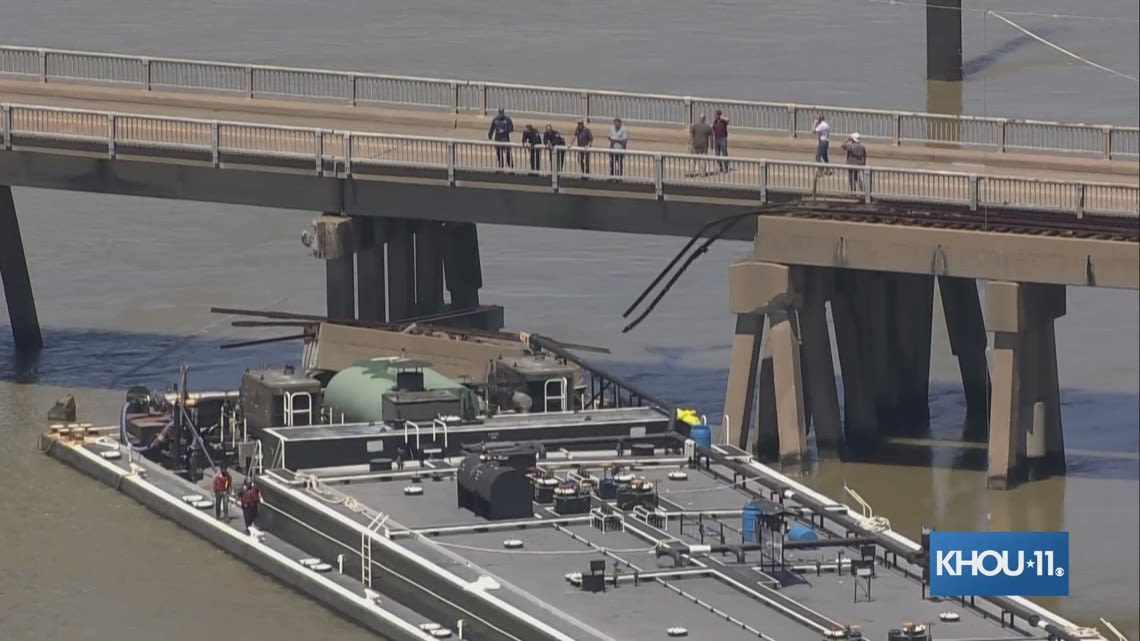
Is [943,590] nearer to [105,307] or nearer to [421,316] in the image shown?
[421,316]

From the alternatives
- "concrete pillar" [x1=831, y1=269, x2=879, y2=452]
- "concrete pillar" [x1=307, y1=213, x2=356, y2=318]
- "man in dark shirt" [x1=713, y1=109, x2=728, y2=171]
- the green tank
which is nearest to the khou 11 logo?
the green tank

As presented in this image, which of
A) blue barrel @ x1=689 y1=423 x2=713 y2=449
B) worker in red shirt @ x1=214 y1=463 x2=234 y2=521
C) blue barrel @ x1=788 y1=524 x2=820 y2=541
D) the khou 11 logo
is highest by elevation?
the khou 11 logo

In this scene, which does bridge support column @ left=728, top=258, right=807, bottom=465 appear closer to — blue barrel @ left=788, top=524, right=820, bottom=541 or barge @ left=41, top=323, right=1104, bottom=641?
barge @ left=41, top=323, right=1104, bottom=641

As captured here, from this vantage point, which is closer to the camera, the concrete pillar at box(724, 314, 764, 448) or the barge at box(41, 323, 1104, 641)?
the barge at box(41, 323, 1104, 641)

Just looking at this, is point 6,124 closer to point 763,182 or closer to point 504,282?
point 504,282

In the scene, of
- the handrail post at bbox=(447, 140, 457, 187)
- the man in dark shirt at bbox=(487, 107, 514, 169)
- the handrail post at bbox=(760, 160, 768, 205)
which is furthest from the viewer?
the man in dark shirt at bbox=(487, 107, 514, 169)

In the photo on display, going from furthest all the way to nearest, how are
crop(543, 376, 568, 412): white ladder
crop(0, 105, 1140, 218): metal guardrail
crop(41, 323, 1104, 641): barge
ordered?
crop(543, 376, 568, 412): white ladder, crop(0, 105, 1140, 218): metal guardrail, crop(41, 323, 1104, 641): barge
